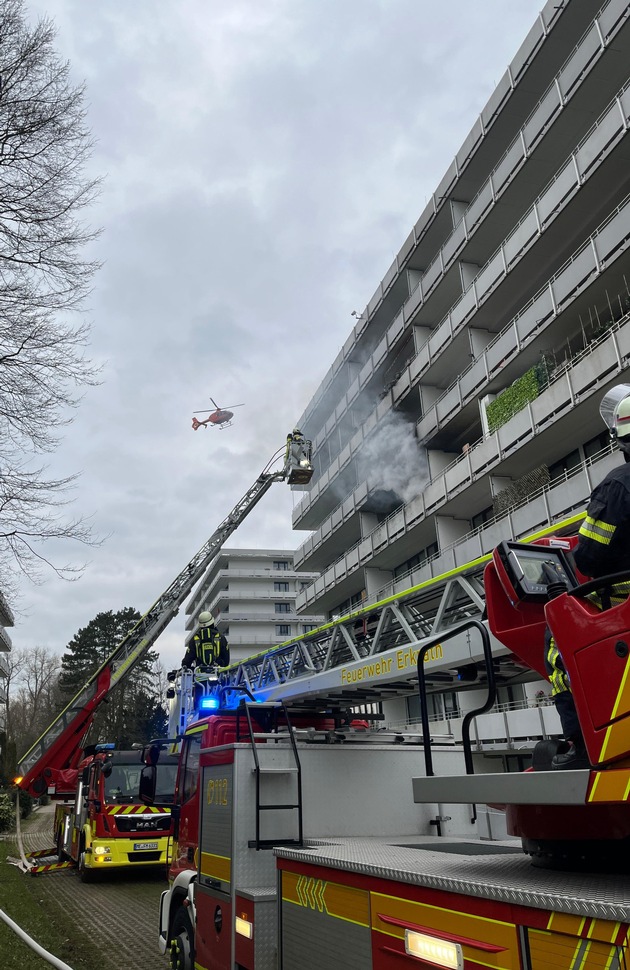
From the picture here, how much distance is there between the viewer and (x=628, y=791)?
7.77ft

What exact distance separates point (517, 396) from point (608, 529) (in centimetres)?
1637

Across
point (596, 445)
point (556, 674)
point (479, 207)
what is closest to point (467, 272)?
point (479, 207)

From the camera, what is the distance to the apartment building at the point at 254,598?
73.8 meters

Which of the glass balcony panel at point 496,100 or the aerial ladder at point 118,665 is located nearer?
the aerial ladder at point 118,665

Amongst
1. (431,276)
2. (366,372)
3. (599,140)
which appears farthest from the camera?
(366,372)

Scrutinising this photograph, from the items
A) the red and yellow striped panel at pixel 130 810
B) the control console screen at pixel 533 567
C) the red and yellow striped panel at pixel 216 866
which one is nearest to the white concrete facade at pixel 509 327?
the red and yellow striped panel at pixel 130 810

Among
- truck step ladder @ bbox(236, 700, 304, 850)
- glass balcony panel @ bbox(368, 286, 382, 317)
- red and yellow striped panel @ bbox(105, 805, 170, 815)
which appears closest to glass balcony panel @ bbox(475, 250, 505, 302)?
glass balcony panel @ bbox(368, 286, 382, 317)

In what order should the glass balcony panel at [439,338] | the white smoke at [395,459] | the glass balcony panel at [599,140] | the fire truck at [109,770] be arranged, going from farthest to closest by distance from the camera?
1. the white smoke at [395,459]
2. the glass balcony panel at [439,338]
3. the glass balcony panel at [599,140]
4. the fire truck at [109,770]

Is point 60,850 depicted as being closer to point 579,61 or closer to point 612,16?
point 579,61

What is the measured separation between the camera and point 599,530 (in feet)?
9.34

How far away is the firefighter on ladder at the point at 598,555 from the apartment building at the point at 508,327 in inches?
496

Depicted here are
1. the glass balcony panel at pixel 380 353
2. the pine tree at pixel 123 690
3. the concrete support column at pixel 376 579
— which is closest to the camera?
the concrete support column at pixel 376 579

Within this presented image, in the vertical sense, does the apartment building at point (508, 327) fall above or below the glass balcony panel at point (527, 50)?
below

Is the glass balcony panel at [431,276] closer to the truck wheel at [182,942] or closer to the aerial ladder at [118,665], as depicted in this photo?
the aerial ladder at [118,665]
